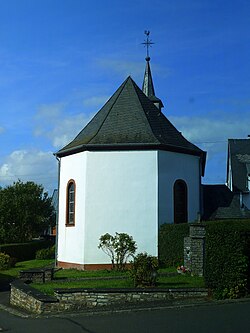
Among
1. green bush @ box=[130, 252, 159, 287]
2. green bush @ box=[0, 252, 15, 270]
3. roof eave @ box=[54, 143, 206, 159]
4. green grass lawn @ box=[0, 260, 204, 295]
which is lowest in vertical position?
green bush @ box=[0, 252, 15, 270]

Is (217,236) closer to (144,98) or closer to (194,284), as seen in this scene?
(194,284)

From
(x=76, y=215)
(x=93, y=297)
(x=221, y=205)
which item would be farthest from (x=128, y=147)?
(x=93, y=297)

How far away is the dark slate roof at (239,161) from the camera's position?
3547cm

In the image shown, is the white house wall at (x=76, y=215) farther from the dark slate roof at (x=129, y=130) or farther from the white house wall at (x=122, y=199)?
the dark slate roof at (x=129, y=130)

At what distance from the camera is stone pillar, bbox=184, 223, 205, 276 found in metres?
18.1

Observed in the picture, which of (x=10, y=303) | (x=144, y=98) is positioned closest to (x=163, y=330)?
(x=10, y=303)

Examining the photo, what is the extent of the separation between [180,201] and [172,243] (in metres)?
3.58

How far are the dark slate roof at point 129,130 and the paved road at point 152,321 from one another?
12278 millimetres

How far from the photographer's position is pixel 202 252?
1828cm

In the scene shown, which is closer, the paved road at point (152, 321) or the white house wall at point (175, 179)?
the paved road at point (152, 321)

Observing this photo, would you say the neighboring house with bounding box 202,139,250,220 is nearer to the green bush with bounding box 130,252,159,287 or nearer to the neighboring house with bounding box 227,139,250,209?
the neighboring house with bounding box 227,139,250,209

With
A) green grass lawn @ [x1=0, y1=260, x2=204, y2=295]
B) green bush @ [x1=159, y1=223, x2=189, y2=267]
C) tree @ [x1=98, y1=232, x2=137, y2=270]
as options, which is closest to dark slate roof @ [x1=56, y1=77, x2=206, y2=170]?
green bush @ [x1=159, y1=223, x2=189, y2=267]

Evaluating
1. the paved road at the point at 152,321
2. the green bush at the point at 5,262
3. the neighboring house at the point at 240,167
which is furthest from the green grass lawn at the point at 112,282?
the neighboring house at the point at 240,167

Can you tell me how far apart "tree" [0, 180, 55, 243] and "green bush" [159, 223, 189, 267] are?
25797mm
